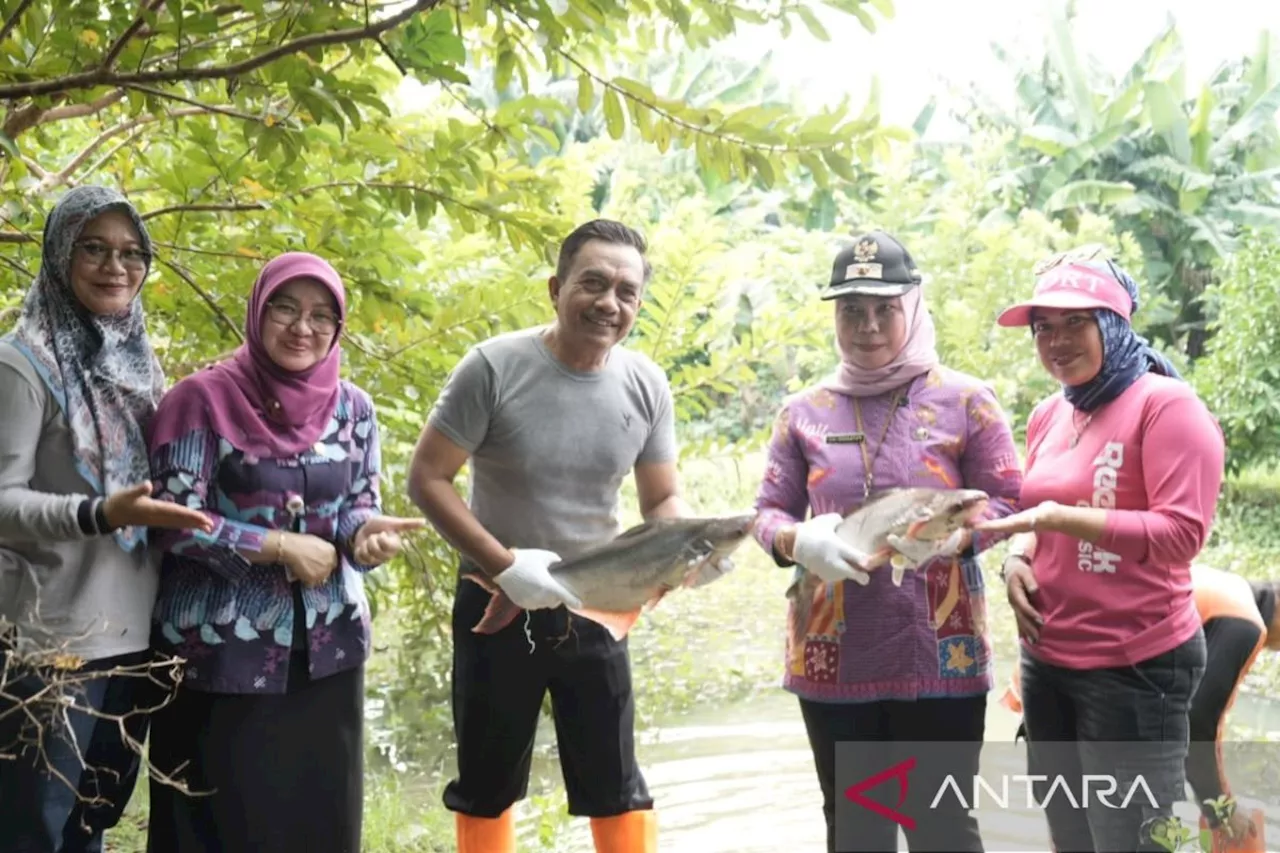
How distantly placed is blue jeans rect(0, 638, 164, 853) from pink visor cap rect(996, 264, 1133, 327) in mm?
1834

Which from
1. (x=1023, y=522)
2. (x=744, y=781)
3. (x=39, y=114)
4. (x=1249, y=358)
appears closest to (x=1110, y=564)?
(x=1023, y=522)

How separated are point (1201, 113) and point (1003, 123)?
1.75m

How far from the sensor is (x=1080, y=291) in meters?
2.29

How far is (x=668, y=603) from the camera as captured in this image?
28.9 ft

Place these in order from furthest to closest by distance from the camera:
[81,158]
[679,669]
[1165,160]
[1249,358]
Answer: [1165,160] → [1249,358] → [679,669] → [81,158]

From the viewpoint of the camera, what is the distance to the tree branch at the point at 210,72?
1.98 metres

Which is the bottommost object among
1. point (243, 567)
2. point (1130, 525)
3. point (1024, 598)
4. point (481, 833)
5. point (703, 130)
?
point (481, 833)

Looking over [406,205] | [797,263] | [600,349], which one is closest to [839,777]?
[600,349]

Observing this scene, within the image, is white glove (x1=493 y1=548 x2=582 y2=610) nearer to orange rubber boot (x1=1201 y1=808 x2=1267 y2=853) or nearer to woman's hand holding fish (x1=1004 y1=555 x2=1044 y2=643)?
woman's hand holding fish (x1=1004 y1=555 x2=1044 y2=643)

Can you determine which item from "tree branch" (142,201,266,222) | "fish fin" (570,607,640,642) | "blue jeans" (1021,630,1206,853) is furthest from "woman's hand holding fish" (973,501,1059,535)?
"tree branch" (142,201,266,222)

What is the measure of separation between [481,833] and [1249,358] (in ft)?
22.3

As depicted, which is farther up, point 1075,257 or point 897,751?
point 1075,257

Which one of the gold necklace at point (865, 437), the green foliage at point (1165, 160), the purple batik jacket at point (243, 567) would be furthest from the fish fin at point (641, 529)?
the green foliage at point (1165, 160)

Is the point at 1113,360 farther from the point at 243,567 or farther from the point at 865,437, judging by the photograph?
→ the point at 243,567
